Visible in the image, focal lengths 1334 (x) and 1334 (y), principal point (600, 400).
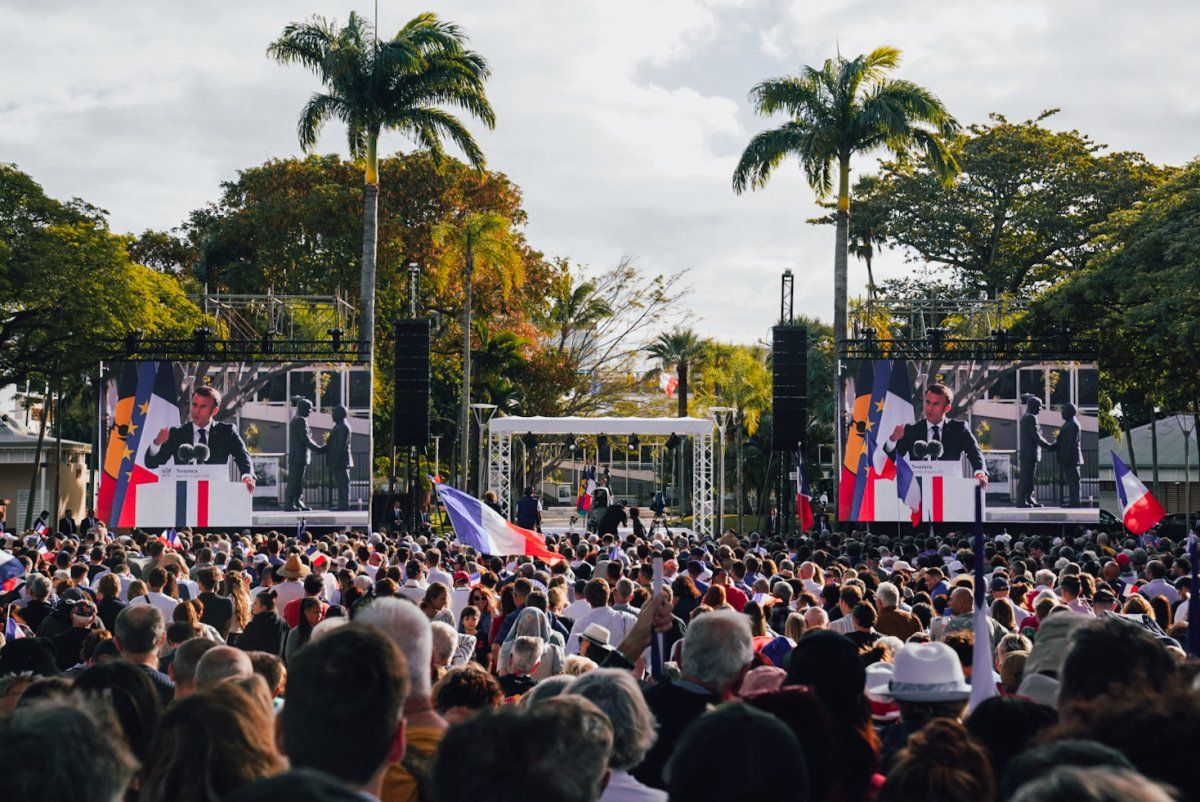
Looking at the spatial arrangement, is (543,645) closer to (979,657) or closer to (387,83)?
(979,657)

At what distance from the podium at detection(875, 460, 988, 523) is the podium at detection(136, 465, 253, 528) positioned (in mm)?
13321

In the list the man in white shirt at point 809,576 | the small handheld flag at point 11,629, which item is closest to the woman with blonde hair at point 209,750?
the small handheld flag at point 11,629

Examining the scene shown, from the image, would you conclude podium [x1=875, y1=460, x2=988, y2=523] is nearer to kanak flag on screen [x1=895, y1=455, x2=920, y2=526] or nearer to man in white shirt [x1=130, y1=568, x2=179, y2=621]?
kanak flag on screen [x1=895, y1=455, x2=920, y2=526]

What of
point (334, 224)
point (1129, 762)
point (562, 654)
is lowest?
point (562, 654)

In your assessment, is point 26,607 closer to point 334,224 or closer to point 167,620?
point 167,620

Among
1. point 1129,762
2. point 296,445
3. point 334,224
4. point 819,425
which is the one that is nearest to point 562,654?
point 1129,762

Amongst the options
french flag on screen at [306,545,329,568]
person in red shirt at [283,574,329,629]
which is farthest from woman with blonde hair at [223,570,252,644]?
french flag on screen at [306,545,329,568]

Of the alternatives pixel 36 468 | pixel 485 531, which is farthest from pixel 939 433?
pixel 36 468

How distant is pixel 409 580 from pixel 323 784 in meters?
10.3

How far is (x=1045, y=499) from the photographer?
28062 mm

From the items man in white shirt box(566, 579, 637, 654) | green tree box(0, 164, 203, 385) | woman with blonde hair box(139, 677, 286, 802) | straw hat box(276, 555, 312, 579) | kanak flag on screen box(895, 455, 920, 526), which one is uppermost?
green tree box(0, 164, 203, 385)

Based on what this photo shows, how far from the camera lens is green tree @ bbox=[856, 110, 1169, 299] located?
50.0 m

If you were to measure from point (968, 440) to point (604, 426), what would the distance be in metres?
8.45

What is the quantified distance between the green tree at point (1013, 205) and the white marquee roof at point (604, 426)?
2205 centimetres
